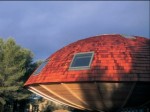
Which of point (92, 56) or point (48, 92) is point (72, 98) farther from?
point (92, 56)

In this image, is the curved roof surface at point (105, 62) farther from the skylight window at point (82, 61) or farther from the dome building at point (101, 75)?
the skylight window at point (82, 61)

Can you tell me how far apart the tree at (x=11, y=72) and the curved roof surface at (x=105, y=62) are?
1610 cm

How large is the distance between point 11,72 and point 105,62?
21.3 metres

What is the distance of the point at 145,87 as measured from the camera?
16.7m

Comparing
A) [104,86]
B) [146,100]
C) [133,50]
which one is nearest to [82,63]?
[104,86]

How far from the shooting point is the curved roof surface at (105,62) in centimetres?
1642

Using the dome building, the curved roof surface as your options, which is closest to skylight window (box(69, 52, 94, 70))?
the dome building

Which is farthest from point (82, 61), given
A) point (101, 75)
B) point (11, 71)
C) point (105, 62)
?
point (11, 71)

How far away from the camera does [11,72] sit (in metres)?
36.2

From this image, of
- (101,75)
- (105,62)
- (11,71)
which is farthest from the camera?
(11,71)

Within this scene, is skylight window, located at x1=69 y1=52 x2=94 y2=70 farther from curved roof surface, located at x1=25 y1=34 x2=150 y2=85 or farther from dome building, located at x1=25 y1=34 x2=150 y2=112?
curved roof surface, located at x1=25 y1=34 x2=150 y2=85

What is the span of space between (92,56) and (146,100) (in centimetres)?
433

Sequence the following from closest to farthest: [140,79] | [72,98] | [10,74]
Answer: [140,79] < [72,98] < [10,74]

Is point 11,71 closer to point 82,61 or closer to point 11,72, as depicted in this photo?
point 11,72
